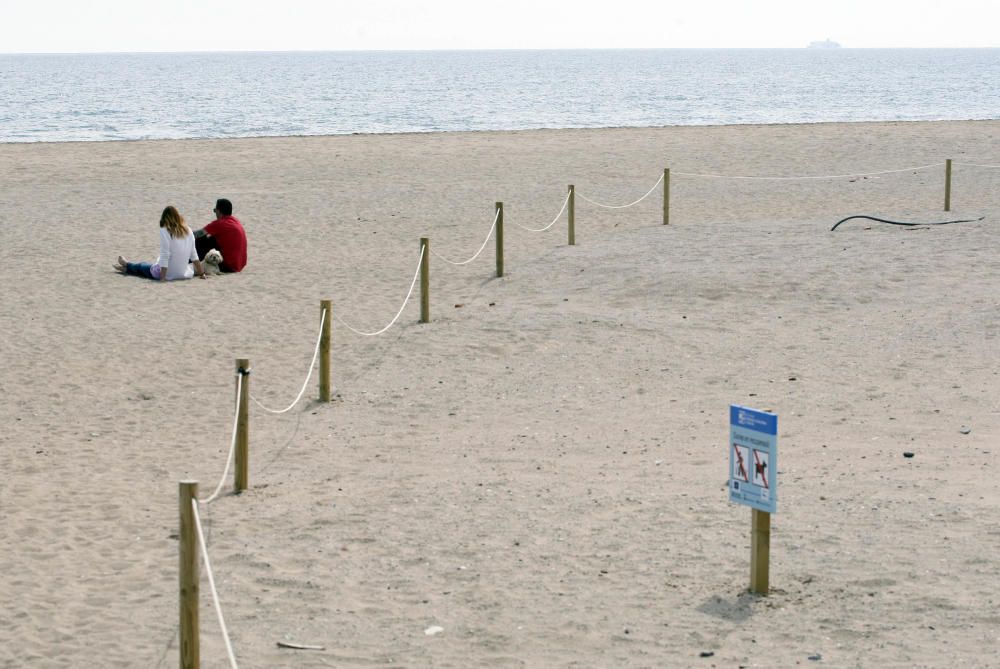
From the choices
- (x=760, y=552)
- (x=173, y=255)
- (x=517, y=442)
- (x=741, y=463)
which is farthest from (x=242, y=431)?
(x=173, y=255)

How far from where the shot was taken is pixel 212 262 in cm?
1587

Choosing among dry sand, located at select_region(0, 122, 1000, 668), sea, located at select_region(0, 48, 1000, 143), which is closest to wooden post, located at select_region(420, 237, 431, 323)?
dry sand, located at select_region(0, 122, 1000, 668)

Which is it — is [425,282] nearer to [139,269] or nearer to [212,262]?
[212,262]

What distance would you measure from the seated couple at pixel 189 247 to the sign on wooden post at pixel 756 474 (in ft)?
32.7

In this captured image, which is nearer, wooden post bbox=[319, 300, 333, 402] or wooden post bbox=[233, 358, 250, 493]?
wooden post bbox=[233, 358, 250, 493]

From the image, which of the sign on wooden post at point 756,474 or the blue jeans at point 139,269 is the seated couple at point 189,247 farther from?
the sign on wooden post at point 756,474

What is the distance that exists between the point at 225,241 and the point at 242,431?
812 centimetres

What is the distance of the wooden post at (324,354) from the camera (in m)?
10.4

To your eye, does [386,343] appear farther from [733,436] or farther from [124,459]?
[733,436]

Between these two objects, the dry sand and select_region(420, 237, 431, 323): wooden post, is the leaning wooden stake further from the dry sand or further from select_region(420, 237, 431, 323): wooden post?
select_region(420, 237, 431, 323): wooden post

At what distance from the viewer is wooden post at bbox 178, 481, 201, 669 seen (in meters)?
5.13

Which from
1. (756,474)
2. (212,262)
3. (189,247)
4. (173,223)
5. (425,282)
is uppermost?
(173,223)

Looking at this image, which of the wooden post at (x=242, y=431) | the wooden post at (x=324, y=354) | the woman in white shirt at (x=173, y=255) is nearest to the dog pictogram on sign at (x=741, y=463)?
the wooden post at (x=242, y=431)

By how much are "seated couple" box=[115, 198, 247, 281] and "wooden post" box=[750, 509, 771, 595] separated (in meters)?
10.1
